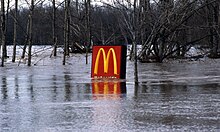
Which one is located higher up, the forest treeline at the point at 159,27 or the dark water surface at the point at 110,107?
the forest treeline at the point at 159,27

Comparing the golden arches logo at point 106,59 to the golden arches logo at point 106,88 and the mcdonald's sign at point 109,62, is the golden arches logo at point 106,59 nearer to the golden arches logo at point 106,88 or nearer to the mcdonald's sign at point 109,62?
the mcdonald's sign at point 109,62

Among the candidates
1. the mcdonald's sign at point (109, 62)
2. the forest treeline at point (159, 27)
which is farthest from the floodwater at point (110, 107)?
the forest treeline at point (159, 27)

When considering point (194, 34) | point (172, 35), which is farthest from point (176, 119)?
point (194, 34)

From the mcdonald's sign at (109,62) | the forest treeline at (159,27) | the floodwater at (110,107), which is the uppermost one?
the forest treeline at (159,27)

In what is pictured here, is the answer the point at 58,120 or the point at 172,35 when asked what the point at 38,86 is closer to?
the point at 58,120

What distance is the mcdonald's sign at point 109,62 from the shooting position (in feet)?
63.3

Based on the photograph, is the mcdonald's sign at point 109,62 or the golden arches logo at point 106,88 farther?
the mcdonald's sign at point 109,62

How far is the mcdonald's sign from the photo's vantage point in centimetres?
1930

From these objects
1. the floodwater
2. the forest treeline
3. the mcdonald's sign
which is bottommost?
the floodwater

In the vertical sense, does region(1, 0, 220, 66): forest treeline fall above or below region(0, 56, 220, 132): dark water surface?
above

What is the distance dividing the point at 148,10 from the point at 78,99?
69.8 ft

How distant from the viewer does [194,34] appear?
148ft

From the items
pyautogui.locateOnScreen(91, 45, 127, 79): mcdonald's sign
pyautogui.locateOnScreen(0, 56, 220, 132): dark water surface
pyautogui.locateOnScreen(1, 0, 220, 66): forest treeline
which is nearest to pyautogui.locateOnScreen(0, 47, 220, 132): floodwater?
pyautogui.locateOnScreen(0, 56, 220, 132): dark water surface

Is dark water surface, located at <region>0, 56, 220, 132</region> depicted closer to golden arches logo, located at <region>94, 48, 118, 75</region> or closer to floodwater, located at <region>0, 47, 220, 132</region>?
floodwater, located at <region>0, 47, 220, 132</region>
